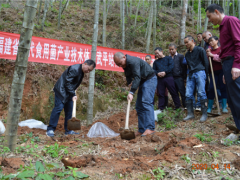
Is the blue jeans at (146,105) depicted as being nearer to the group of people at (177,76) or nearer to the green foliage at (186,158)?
the group of people at (177,76)

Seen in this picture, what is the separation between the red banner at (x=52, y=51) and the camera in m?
5.42

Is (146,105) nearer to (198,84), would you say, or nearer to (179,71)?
(198,84)

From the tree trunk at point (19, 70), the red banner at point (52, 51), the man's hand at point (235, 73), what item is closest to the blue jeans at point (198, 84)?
the man's hand at point (235, 73)

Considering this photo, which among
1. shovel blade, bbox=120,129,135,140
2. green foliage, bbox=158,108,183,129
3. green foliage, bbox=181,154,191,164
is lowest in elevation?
green foliage, bbox=181,154,191,164

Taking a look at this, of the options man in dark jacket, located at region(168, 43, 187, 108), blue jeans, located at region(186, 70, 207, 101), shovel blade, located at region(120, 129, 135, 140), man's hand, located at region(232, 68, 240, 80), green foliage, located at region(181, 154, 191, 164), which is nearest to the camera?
green foliage, located at region(181, 154, 191, 164)

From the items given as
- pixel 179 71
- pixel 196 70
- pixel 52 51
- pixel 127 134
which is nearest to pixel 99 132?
pixel 127 134

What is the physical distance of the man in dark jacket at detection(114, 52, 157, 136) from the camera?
346 cm

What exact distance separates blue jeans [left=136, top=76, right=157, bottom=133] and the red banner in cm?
→ 305

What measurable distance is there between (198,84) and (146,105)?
1.39m

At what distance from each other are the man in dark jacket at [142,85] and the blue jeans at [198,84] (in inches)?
41.7

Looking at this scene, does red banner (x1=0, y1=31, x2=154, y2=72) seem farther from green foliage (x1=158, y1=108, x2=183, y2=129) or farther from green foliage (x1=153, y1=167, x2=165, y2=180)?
green foliage (x1=153, y1=167, x2=165, y2=180)

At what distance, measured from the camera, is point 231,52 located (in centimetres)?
263

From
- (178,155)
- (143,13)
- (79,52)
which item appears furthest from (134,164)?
(143,13)

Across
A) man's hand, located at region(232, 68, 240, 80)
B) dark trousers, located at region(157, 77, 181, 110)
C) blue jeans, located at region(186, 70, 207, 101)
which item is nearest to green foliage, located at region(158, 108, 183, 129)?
dark trousers, located at region(157, 77, 181, 110)
